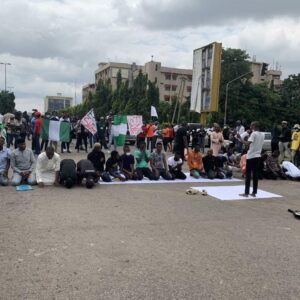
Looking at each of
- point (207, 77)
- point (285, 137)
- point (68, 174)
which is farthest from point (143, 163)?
point (207, 77)

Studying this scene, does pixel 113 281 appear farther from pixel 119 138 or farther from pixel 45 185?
pixel 119 138

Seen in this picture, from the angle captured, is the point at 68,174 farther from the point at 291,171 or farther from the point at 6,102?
the point at 6,102

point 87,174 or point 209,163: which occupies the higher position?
point 209,163

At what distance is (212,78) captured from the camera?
83.6 ft

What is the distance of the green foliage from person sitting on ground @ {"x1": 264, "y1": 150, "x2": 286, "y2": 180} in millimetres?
67348

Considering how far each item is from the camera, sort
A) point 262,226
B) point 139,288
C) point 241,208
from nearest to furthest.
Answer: point 139,288, point 262,226, point 241,208

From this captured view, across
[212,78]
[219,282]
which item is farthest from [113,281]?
[212,78]

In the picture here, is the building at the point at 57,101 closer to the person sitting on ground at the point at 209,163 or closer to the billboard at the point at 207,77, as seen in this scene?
the billboard at the point at 207,77

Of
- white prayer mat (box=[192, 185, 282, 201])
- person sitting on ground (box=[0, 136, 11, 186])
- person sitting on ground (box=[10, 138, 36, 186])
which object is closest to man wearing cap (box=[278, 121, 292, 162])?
white prayer mat (box=[192, 185, 282, 201])

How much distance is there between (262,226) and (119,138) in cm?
1265

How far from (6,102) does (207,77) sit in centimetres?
5895

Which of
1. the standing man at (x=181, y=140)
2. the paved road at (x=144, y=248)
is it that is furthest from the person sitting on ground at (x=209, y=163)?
the paved road at (x=144, y=248)

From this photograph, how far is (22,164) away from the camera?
1073cm

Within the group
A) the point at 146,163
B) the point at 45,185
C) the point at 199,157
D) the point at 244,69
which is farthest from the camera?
the point at 244,69
